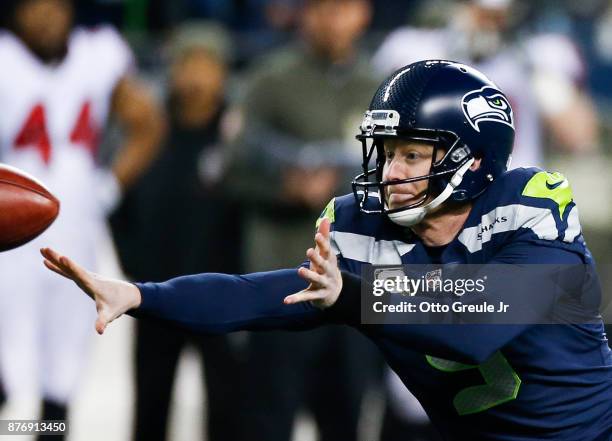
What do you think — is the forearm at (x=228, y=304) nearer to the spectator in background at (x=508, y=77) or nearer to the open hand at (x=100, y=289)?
the open hand at (x=100, y=289)

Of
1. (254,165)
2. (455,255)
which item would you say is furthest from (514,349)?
(254,165)

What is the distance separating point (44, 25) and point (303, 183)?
1.19m

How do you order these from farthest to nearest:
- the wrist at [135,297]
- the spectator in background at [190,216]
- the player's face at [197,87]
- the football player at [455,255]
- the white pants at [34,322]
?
the player's face at [197,87] → the spectator in background at [190,216] → the white pants at [34,322] → the football player at [455,255] → the wrist at [135,297]

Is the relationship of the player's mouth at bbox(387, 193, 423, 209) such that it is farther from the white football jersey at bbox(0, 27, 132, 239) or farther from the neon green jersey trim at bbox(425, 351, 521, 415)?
the white football jersey at bbox(0, 27, 132, 239)

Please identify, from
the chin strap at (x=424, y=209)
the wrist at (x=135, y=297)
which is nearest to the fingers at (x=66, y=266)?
the wrist at (x=135, y=297)

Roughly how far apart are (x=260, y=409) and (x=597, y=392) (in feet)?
6.95

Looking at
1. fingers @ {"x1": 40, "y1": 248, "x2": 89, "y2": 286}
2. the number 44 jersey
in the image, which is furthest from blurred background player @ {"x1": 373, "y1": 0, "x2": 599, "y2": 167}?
fingers @ {"x1": 40, "y1": 248, "x2": 89, "y2": 286}

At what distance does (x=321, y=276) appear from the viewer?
2.65 meters

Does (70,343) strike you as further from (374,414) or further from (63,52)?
(374,414)

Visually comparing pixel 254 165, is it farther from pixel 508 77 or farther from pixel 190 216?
pixel 508 77

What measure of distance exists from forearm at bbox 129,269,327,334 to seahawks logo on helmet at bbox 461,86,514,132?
570 mm

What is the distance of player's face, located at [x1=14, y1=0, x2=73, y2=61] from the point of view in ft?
16.2

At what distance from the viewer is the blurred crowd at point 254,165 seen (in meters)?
4.94

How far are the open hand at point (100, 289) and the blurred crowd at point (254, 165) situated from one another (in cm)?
205
